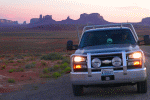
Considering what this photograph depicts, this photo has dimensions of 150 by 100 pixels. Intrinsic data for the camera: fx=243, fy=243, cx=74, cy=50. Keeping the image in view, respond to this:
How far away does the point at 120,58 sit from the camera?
5.70 m

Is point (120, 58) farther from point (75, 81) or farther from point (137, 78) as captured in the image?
point (75, 81)

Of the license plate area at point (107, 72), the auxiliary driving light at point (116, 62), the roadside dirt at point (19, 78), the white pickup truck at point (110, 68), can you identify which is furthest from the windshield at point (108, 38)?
the roadside dirt at point (19, 78)

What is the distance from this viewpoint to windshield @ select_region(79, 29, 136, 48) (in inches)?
278

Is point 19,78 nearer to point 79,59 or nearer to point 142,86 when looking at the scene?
point 79,59

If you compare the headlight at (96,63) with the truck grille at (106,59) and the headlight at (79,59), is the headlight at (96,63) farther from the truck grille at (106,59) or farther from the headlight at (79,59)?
the headlight at (79,59)

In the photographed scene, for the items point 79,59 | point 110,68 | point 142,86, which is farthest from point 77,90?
point 142,86

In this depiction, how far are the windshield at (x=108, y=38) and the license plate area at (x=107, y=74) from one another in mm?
1560

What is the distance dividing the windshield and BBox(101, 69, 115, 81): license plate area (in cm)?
156

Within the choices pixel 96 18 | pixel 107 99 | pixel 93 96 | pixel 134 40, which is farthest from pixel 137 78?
pixel 96 18

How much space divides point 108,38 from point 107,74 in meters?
1.82

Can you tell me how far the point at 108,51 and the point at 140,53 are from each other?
0.75m

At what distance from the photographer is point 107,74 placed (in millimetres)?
5598

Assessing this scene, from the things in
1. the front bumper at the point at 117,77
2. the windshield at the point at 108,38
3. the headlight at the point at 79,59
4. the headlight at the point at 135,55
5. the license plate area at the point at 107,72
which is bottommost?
the front bumper at the point at 117,77

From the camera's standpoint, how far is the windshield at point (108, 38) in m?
7.06
